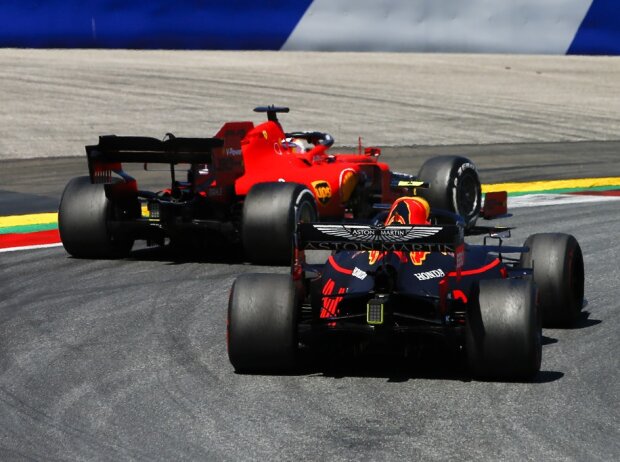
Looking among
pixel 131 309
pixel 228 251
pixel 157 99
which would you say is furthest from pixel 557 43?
pixel 131 309

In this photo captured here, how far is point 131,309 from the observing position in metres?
11.1

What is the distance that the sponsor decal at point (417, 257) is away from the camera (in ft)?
29.9

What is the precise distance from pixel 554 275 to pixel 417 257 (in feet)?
4.27

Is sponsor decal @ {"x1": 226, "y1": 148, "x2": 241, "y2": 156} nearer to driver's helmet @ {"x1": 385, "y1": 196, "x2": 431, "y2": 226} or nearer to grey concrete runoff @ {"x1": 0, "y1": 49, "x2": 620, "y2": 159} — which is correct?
driver's helmet @ {"x1": 385, "y1": 196, "x2": 431, "y2": 226}

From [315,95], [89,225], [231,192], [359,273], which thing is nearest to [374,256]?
[359,273]

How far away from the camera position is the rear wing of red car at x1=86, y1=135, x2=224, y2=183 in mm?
13078

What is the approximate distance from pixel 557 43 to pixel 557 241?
1168 inches

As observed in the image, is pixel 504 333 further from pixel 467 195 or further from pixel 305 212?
pixel 467 195

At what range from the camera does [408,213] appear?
9656 mm

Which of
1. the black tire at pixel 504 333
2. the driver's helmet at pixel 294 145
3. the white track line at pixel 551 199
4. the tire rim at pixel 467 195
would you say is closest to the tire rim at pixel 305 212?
the driver's helmet at pixel 294 145

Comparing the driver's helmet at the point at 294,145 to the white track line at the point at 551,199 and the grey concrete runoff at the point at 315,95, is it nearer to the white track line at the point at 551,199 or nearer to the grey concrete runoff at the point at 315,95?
the white track line at the point at 551,199

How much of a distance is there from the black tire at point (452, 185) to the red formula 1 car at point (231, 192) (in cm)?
1

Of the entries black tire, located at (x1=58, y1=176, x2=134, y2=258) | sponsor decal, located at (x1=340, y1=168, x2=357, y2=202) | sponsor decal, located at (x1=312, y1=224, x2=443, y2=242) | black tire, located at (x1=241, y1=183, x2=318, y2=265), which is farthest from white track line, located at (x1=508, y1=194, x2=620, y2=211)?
sponsor decal, located at (x1=312, y1=224, x2=443, y2=242)

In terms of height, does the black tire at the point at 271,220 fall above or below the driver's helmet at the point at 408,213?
below
